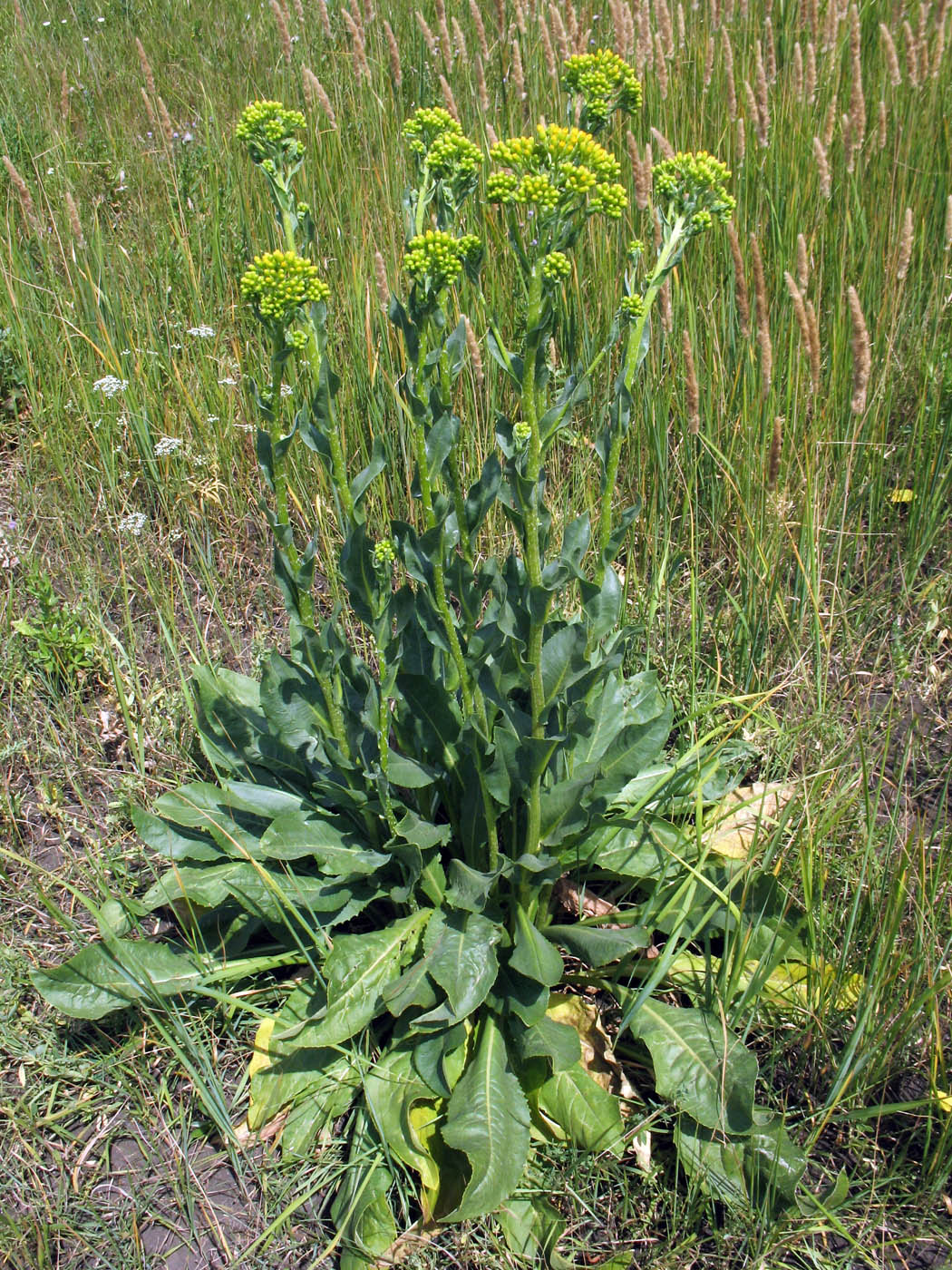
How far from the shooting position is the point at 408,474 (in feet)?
9.53

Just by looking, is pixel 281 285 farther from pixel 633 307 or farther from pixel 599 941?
pixel 599 941

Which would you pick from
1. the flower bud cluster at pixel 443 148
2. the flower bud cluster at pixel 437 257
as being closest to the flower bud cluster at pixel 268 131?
the flower bud cluster at pixel 443 148

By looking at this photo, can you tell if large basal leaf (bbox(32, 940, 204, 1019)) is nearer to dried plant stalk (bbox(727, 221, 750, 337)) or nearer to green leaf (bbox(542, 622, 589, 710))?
green leaf (bbox(542, 622, 589, 710))

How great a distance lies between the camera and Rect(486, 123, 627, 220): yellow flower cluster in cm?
132

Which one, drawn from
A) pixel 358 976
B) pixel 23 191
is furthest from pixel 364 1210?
pixel 23 191

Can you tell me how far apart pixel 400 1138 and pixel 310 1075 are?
0.78 feet

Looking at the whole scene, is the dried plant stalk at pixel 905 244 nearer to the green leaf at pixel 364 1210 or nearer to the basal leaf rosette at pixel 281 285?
the basal leaf rosette at pixel 281 285

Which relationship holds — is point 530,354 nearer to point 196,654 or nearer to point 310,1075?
point 310,1075

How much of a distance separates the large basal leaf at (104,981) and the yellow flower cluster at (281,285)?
1.30 m

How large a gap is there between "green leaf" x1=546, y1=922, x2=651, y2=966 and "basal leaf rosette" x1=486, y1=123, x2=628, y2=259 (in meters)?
1.28

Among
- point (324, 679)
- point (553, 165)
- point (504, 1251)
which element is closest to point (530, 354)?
point (553, 165)

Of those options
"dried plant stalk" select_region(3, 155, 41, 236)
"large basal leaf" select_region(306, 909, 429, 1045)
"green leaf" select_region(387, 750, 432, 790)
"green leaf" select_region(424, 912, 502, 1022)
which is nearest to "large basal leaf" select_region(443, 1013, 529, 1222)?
"green leaf" select_region(424, 912, 502, 1022)

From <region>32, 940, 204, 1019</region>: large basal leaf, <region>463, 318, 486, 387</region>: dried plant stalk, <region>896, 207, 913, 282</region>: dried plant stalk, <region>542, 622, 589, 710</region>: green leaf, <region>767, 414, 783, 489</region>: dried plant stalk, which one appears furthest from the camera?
<region>896, 207, 913, 282</region>: dried plant stalk

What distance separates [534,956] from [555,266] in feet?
4.23
